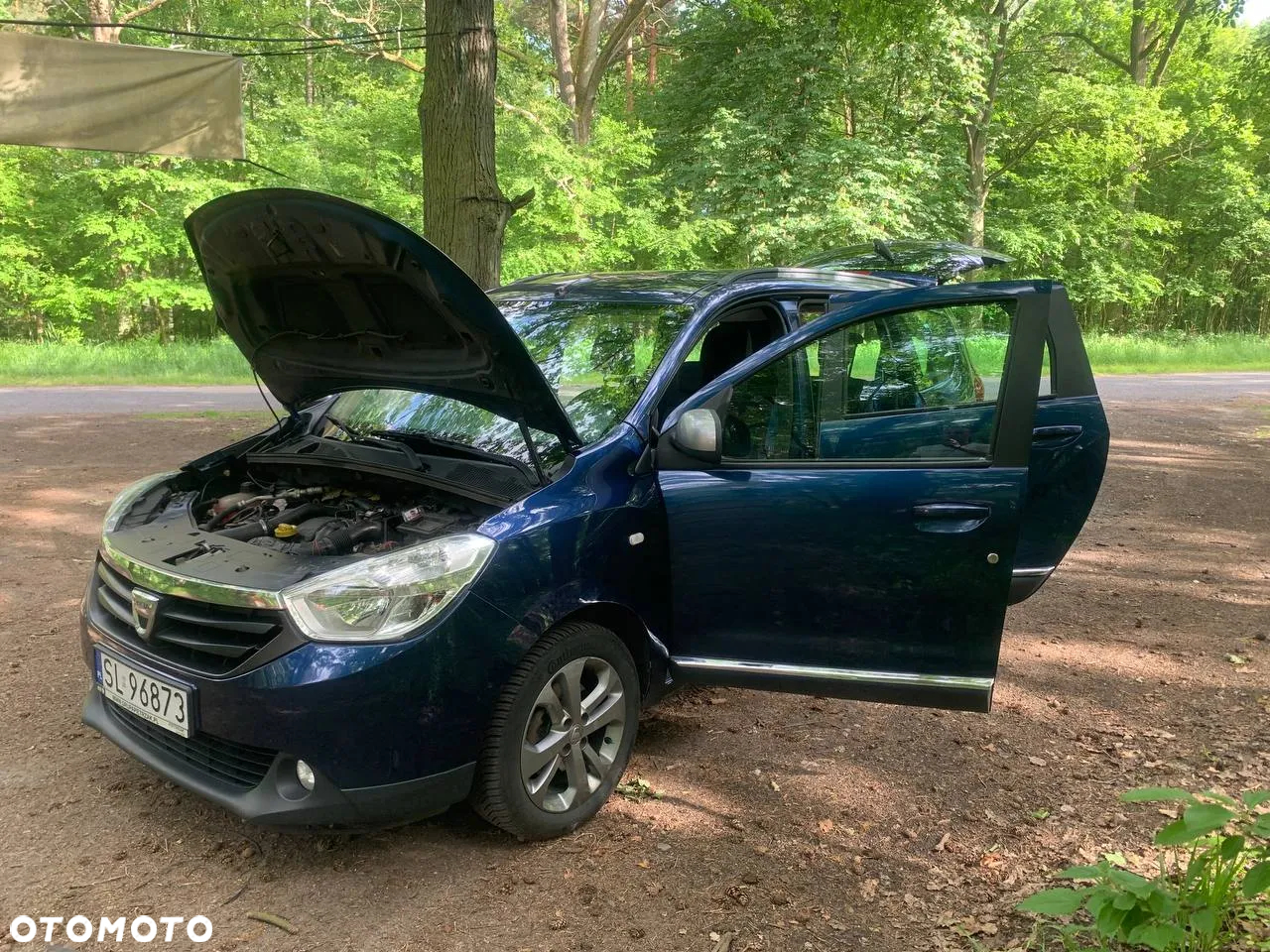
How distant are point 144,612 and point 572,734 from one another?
1374 millimetres

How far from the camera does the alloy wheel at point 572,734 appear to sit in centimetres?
279

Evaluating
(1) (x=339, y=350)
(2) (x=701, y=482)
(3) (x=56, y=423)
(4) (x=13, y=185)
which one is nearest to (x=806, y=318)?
(2) (x=701, y=482)

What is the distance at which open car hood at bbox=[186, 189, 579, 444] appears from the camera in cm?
265

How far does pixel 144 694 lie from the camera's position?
8.87 ft

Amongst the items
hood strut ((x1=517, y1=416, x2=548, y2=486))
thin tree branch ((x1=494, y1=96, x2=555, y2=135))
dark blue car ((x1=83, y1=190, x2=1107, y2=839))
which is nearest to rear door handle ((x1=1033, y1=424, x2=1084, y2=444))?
dark blue car ((x1=83, y1=190, x2=1107, y2=839))

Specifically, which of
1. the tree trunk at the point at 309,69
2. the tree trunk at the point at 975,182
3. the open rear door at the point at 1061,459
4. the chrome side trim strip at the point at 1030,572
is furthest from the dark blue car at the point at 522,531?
the tree trunk at the point at 309,69

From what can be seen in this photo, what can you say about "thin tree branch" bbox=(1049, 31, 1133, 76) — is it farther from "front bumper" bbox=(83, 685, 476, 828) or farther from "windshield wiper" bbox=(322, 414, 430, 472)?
"front bumper" bbox=(83, 685, 476, 828)

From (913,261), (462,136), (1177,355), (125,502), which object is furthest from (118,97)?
(1177,355)

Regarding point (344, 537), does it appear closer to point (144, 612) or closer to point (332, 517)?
point (332, 517)

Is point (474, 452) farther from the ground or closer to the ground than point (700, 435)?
closer to the ground

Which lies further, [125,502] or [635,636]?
[125,502]

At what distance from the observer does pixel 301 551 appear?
2850 millimetres

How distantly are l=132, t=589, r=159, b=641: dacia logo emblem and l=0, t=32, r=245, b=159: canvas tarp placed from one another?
5345 millimetres

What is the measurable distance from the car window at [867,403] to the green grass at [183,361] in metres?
17.6
